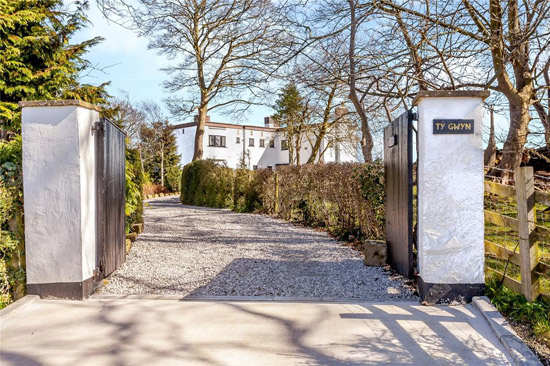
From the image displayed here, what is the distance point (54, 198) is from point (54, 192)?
0.07 m

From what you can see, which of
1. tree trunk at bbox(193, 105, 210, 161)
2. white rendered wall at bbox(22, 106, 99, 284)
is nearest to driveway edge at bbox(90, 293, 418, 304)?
white rendered wall at bbox(22, 106, 99, 284)

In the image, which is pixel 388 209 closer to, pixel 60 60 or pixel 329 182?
pixel 329 182

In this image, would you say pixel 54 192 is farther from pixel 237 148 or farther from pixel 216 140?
pixel 237 148

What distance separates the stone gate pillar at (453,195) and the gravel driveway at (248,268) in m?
0.75

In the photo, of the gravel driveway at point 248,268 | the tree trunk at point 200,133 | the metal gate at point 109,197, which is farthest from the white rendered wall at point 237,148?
the metal gate at point 109,197

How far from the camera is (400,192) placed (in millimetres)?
5695

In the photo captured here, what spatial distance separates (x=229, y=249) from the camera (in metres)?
8.63

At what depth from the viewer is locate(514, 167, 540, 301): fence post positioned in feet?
14.4

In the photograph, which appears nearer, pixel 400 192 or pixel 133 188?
pixel 400 192

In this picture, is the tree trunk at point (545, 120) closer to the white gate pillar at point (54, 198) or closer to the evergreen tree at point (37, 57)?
the white gate pillar at point (54, 198)

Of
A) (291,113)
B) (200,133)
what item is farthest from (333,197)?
(200,133)

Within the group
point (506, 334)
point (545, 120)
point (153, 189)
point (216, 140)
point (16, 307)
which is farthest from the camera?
point (216, 140)

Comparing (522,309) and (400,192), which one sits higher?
(400,192)

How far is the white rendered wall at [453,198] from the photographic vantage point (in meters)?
4.62
